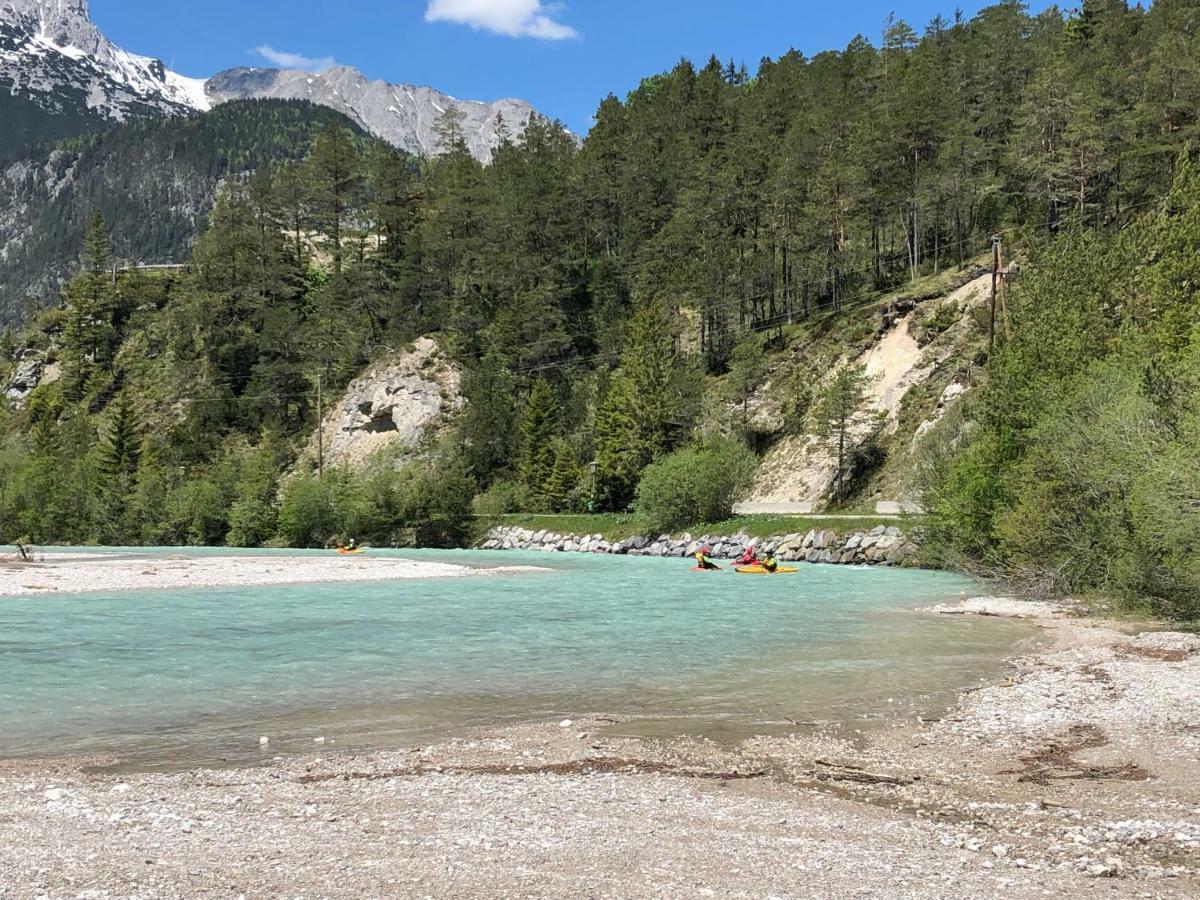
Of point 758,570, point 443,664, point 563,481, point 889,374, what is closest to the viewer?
point 443,664

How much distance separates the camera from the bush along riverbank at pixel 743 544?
4634 centimetres

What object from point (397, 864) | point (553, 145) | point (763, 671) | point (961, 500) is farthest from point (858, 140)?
point (397, 864)

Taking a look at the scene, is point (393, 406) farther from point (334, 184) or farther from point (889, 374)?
point (889, 374)

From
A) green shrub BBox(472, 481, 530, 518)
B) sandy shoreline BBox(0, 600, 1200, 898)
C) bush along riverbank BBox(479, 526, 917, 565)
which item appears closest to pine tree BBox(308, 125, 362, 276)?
green shrub BBox(472, 481, 530, 518)

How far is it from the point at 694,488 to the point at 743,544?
6.57 meters

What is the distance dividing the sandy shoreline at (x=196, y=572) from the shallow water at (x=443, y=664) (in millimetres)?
4366

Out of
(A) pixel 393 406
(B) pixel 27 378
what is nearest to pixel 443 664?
(A) pixel 393 406

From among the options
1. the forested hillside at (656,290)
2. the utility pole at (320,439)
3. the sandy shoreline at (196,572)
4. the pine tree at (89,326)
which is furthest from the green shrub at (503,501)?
the pine tree at (89,326)

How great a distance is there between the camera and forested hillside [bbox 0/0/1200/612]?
113 feet

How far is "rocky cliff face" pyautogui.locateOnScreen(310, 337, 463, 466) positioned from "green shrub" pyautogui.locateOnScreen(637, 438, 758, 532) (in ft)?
106

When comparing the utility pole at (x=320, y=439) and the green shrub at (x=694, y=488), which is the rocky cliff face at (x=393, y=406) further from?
the green shrub at (x=694, y=488)

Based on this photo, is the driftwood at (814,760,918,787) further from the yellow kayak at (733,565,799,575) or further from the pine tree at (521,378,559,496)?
the pine tree at (521,378,559,496)

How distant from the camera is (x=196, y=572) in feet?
139

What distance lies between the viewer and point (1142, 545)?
24078 mm
